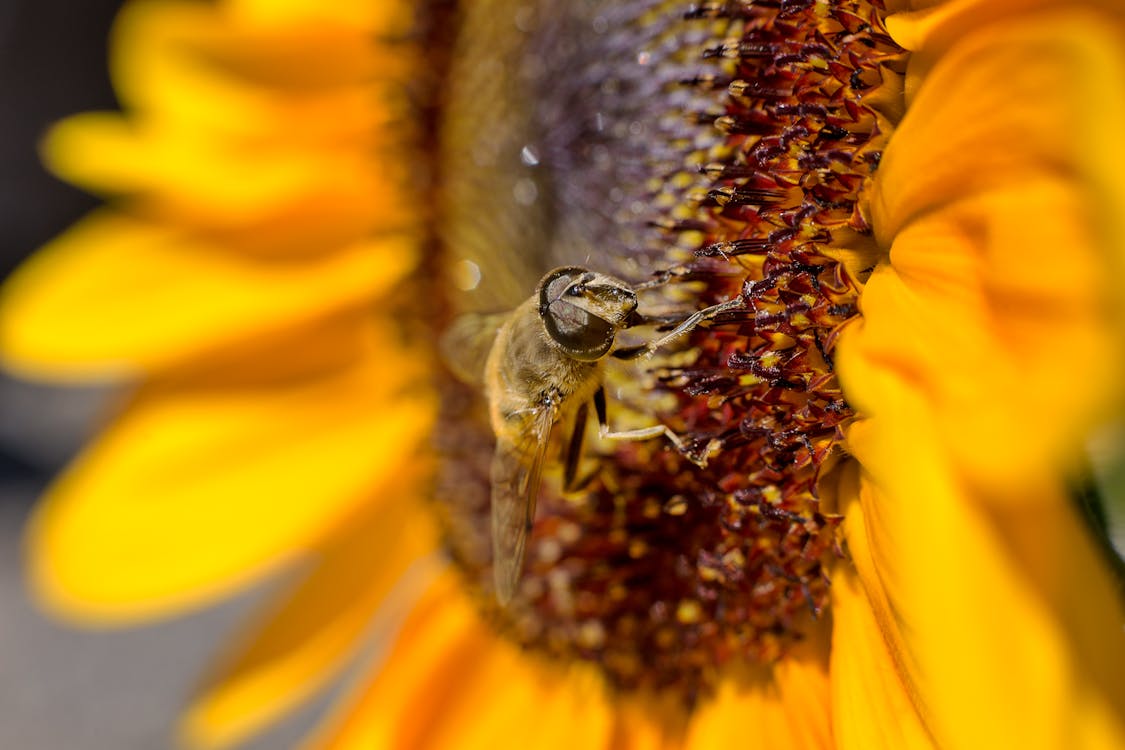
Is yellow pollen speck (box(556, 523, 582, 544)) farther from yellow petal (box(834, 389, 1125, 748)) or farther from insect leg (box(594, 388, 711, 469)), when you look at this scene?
yellow petal (box(834, 389, 1125, 748))

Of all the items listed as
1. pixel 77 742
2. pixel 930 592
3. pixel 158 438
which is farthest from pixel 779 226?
pixel 77 742

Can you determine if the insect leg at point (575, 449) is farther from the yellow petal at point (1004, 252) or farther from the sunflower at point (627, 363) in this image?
the yellow petal at point (1004, 252)

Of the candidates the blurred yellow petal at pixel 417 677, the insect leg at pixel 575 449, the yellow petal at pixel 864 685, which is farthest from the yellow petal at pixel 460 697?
the yellow petal at pixel 864 685

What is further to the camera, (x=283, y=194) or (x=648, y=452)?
(x=283, y=194)

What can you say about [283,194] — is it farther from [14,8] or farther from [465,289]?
[14,8]

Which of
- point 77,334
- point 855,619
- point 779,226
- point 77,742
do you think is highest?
point 779,226

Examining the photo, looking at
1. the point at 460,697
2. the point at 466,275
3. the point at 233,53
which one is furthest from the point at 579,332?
the point at 233,53
